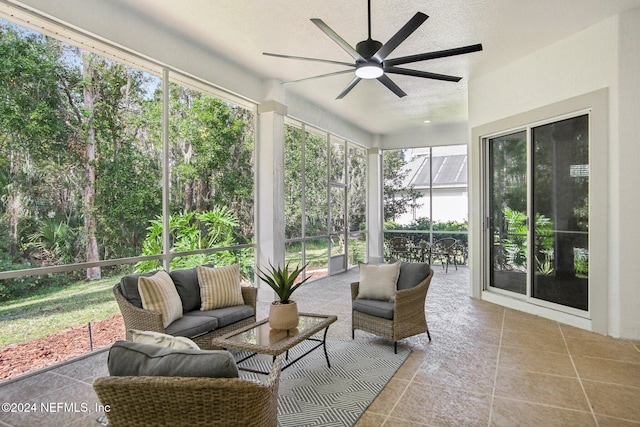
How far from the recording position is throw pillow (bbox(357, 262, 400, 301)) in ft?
12.6

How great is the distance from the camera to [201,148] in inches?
196

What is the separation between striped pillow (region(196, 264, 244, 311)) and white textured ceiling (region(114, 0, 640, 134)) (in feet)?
8.61

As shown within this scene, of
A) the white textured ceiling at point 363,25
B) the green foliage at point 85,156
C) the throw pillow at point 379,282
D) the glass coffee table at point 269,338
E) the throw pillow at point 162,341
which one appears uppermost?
the white textured ceiling at point 363,25

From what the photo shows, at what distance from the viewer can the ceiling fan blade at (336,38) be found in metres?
2.76

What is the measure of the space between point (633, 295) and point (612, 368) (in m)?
1.16

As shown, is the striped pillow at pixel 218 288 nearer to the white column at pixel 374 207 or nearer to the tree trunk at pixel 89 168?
the tree trunk at pixel 89 168

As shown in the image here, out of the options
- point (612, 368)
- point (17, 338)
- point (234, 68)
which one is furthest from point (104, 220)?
point (612, 368)

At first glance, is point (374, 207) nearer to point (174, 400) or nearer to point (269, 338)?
point (269, 338)

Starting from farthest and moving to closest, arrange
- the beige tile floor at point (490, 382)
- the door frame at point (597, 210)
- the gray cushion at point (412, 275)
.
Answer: the door frame at point (597, 210) → the gray cushion at point (412, 275) → the beige tile floor at point (490, 382)

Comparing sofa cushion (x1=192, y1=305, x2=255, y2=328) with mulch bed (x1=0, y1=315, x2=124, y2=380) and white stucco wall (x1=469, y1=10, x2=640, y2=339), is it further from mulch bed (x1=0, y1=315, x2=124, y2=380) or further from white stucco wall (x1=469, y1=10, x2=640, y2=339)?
white stucco wall (x1=469, y1=10, x2=640, y2=339)

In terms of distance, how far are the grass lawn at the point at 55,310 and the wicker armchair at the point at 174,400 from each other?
2276 mm

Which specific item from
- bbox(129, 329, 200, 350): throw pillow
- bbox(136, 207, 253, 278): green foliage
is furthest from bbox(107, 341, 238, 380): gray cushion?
bbox(136, 207, 253, 278): green foliage

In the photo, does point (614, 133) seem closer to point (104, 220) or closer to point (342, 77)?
point (342, 77)

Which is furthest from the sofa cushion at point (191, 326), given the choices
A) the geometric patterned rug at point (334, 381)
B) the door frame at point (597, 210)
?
the door frame at point (597, 210)
